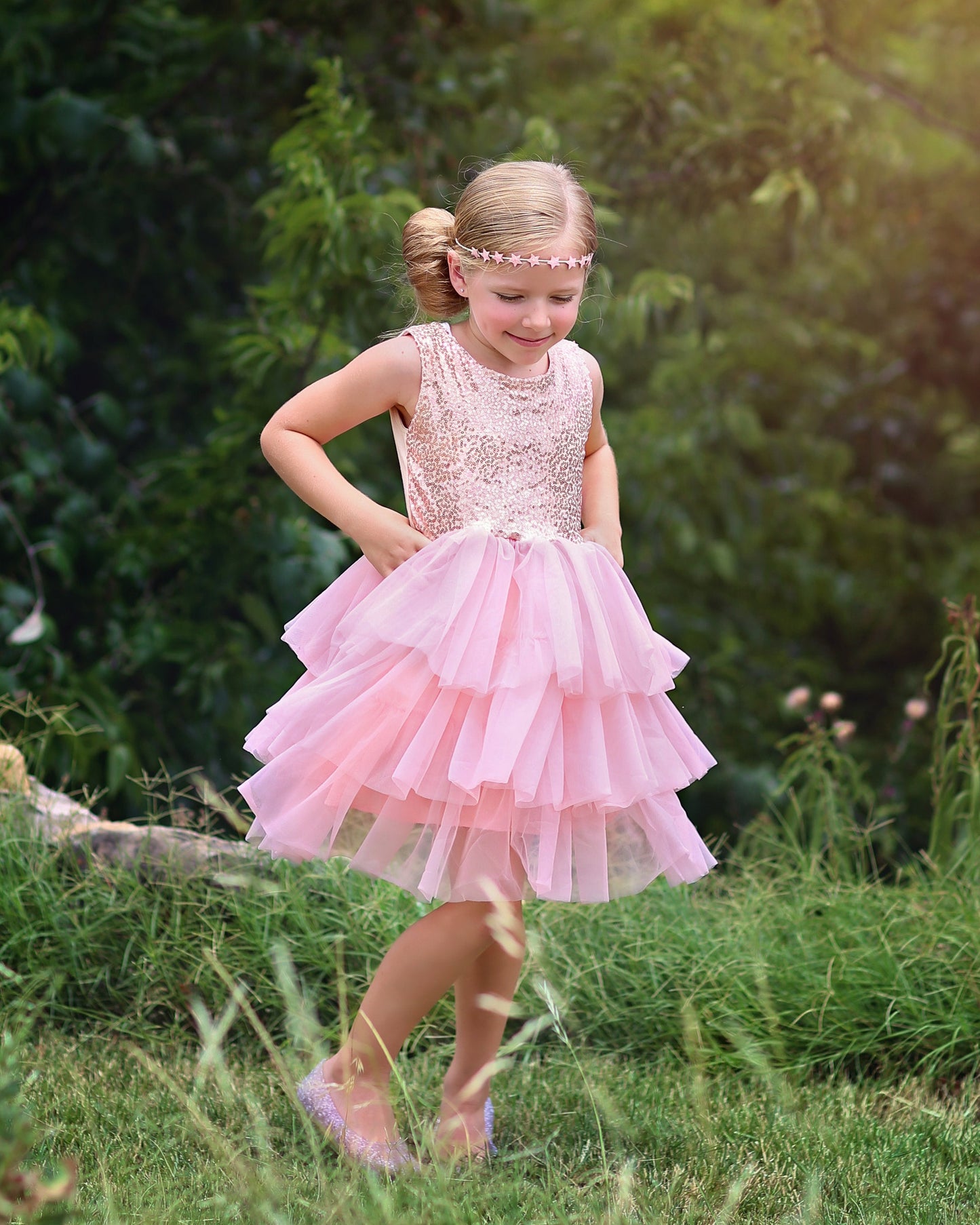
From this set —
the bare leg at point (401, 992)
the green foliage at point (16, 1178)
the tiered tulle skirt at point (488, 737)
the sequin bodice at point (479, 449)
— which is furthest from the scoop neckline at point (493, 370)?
the green foliage at point (16, 1178)

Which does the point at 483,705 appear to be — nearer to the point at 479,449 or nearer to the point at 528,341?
the point at 479,449

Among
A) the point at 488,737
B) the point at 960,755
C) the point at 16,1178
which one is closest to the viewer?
the point at 16,1178

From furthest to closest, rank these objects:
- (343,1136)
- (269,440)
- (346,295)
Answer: (346,295) < (269,440) < (343,1136)

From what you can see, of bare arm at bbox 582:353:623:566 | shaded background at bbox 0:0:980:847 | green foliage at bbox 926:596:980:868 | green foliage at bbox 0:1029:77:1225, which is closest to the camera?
green foliage at bbox 0:1029:77:1225

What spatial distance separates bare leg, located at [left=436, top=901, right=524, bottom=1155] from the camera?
1.94 metres

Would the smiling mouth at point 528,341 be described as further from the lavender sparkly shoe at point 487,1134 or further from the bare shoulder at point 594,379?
the lavender sparkly shoe at point 487,1134

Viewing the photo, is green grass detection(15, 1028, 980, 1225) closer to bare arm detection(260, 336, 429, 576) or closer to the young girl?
the young girl

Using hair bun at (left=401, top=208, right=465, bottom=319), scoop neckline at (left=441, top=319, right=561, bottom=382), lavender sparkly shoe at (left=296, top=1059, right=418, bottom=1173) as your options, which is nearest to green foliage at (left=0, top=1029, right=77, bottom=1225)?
lavender sparkly shoe at (left=296, top=1059, right=418, bottom=1173)

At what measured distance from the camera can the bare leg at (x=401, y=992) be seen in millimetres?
1872

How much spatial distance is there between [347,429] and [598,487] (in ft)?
1.50

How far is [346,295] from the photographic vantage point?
3586mm

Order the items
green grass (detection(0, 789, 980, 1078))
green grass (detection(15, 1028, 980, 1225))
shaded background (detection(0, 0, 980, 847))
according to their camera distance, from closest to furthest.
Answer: green grass (detection(15, 1028, 980, 1225)), green grass (detection(0, 789, 980, 1078)), shaded background (detection(0, 0, 980, 847))

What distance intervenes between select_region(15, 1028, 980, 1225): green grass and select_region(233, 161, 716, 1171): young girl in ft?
0.42

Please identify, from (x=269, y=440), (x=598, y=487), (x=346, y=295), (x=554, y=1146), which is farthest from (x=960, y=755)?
(x=346, y=295)
